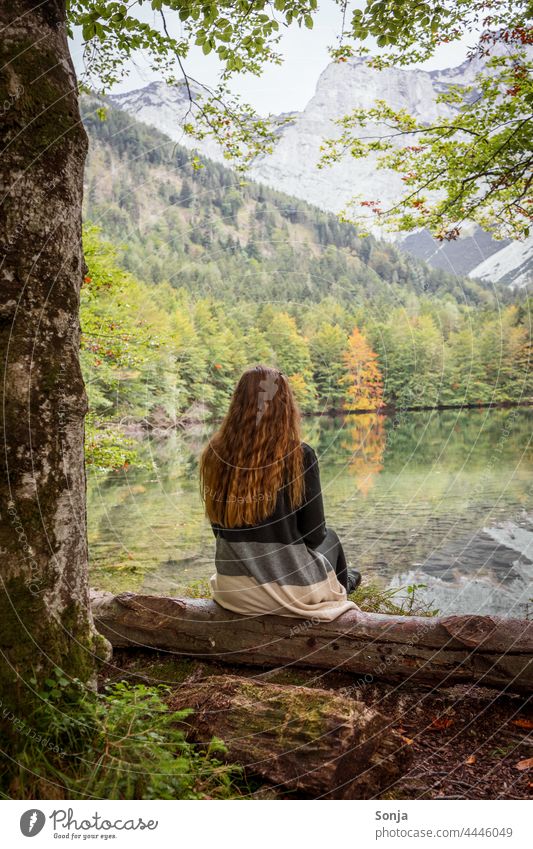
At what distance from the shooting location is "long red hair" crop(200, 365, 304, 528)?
335 cm

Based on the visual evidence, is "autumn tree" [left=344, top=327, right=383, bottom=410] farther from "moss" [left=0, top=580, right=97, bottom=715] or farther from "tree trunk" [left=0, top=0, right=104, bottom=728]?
"moss" [left=0, top=580, right=97, bottom=715]

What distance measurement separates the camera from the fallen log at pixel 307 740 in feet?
7.59

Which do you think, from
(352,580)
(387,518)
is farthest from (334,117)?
(387,518)

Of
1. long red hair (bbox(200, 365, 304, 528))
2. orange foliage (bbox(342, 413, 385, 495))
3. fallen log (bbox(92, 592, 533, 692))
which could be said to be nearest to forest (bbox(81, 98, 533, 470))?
long red hair (bbox(200, 365, 304, 528))

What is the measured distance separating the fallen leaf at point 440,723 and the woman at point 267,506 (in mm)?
758

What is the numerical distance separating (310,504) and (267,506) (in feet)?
0.87

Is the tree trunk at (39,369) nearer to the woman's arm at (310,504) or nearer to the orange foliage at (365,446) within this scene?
the woman's arm at (310,504)

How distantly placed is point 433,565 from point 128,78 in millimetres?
8255

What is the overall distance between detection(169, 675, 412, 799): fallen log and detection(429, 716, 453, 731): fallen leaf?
0.51 m

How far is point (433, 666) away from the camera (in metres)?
3.21

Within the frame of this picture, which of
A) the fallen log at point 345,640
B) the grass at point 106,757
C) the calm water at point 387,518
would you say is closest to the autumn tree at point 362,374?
the calm water at point 387,518

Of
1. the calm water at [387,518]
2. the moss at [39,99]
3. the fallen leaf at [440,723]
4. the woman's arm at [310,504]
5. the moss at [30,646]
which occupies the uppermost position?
the moss at [39,99]
